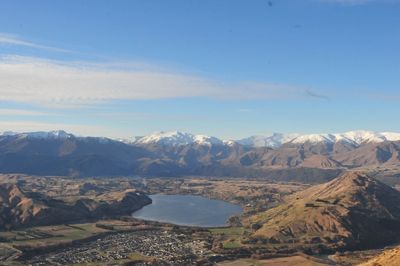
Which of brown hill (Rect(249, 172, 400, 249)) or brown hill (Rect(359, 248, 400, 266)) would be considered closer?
brown hill (Rect(359, 248, 400, 266))

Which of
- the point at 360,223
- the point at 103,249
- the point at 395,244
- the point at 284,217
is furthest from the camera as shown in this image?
the point at 284,217

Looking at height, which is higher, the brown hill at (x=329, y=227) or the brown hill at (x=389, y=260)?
the brown hill at (x=389, y=260)

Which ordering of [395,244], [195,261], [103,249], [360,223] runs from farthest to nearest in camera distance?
[360,223]
[395,244]
[103,249]
[195,261]

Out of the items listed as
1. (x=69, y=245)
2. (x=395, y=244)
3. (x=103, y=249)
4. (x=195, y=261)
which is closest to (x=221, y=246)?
(x=195, y=261)

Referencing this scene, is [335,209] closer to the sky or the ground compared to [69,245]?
closer to the sky

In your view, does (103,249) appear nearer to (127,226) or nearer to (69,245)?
(69,245)

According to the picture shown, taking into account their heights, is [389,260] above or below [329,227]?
above

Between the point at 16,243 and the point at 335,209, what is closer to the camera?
the point at 16,243

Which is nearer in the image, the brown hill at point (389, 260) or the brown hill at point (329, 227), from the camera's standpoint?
the brown hill at point (389, 260)

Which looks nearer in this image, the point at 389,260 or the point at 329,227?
the point at 389,260

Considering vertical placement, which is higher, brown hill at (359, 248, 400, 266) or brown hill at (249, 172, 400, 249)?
brown hill at (359, 248, 400, 266)
